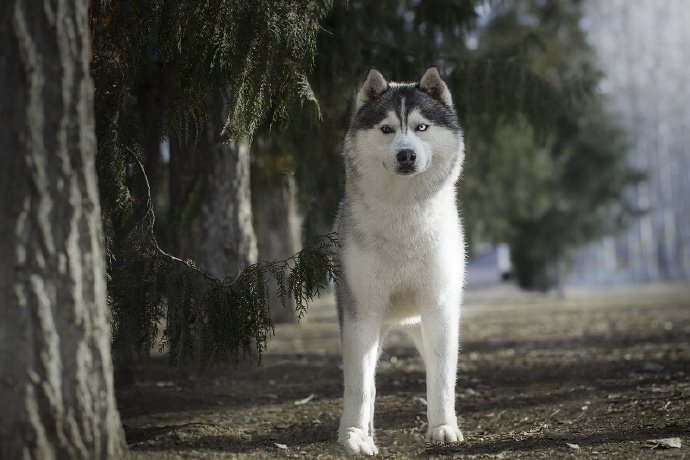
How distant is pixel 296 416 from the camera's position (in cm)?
494

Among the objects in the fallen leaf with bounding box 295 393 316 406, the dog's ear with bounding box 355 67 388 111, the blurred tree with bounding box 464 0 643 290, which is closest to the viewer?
the dog's ear with bounding box 355 67 388 111

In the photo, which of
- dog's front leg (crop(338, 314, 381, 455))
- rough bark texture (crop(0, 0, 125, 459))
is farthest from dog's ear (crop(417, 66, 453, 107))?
rough bark texture (crop(0, 0, 125, 459))

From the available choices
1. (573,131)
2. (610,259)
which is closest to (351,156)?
(573,131)

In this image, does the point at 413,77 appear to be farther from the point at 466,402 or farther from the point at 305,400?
the point at 305,400

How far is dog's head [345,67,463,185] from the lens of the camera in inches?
151

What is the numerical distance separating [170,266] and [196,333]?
0.44 metres

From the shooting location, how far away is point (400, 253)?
3.94m

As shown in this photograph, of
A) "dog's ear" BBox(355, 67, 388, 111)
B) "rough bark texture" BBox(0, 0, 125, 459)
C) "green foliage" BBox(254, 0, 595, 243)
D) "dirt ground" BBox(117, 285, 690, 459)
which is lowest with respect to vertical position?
"dirt ground" BBox(117, 285, 690, 459)

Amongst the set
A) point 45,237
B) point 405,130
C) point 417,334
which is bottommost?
point 417,334

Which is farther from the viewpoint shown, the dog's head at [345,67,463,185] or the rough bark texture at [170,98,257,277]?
the rough bark texture at [170,98,257,277]

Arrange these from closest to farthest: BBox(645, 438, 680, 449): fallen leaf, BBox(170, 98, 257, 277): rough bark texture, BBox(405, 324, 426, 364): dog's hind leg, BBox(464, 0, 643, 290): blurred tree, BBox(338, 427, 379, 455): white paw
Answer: BBox(645, 438, 680, 449): fallen leaf → BBox(338, 427, 379, 455): white paw → BBox(405, 324, 426, 364): dog's hind leg → BBox(170, 98, 257, 277): rough bark texture → BBox(464, 0, 643, 290): blurred tree

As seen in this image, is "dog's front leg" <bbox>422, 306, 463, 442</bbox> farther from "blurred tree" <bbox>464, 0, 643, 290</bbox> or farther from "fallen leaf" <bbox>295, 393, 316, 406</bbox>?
"blurred tree" <bbox>464, 0, 643, 290</bbox>

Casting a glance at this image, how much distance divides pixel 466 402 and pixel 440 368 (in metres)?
1.52

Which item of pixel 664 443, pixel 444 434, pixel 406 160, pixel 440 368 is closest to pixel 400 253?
pixel 406 160
